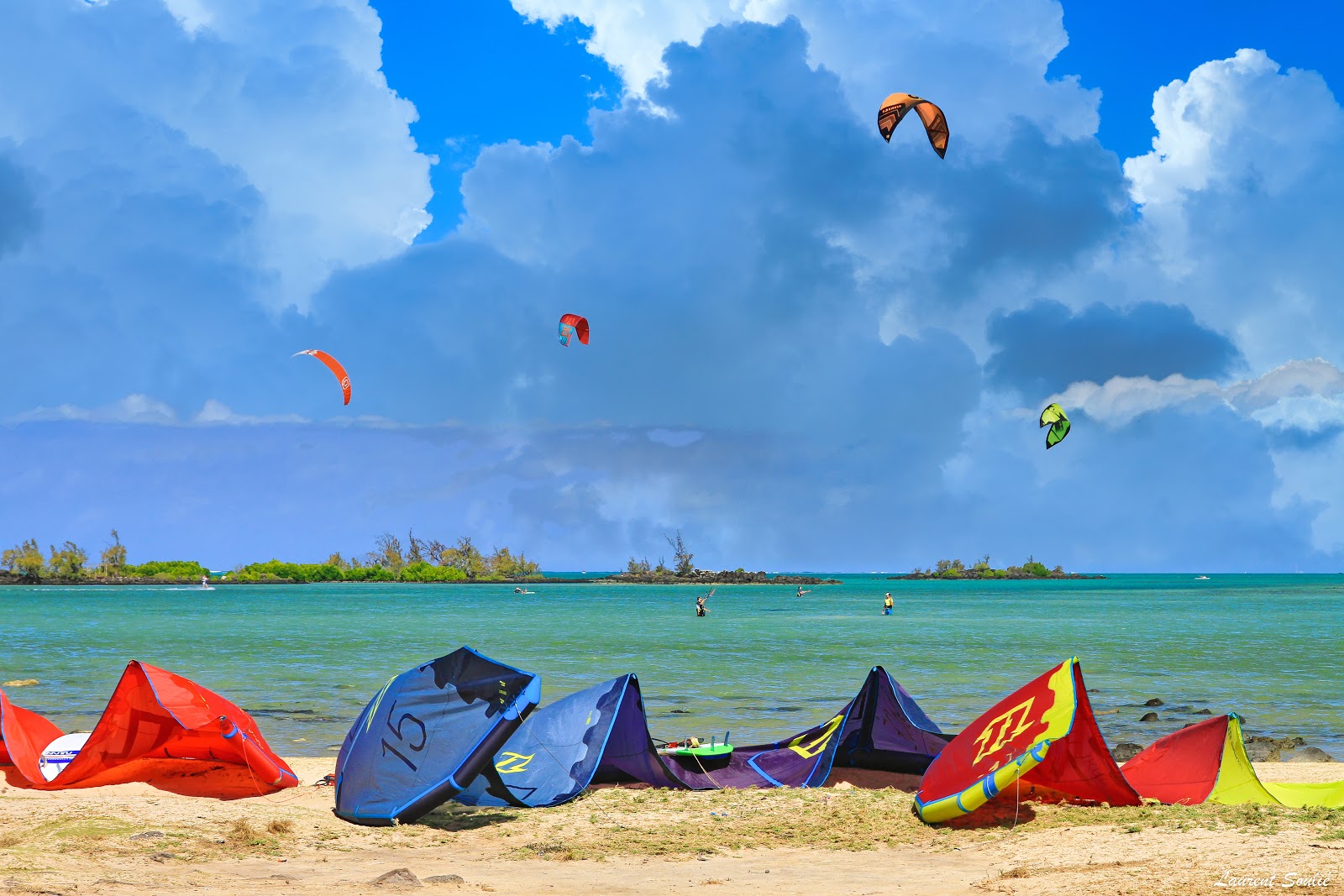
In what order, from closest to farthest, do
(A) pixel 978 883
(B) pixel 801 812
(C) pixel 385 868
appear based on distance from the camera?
(A) pixel 978 883
(C) pixel 385 868
(B) pixel 801 812

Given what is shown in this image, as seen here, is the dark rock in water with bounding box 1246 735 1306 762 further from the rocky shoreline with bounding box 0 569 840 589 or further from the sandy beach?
the rocky shoreline with bounding box 0 569 840 589

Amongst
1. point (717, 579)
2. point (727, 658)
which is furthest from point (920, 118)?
point (717, 579)

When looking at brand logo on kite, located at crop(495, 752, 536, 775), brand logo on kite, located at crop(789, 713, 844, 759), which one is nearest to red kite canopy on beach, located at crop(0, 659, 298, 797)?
brand logo on kite, located at crop(495, 752, 536, 775)

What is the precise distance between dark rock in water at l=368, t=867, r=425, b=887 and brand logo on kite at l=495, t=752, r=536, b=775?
3.28 metres

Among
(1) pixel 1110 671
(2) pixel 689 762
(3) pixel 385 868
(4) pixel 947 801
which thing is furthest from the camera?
(1) pixel 1110 671

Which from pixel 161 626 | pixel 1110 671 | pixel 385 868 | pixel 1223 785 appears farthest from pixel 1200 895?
pixel 161 626

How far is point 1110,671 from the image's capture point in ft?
97.0

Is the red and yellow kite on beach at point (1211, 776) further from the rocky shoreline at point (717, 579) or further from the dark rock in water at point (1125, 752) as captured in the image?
the rocky shoreline at point (717, 579)

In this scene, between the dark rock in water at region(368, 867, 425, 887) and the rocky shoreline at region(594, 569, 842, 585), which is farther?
the rocky shoreline at region(594, 569, 842, 585)

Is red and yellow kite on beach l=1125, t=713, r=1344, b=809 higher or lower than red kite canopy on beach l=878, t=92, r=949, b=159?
lower

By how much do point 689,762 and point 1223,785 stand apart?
5510 mm

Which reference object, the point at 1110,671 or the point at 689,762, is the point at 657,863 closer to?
the point at 689,762

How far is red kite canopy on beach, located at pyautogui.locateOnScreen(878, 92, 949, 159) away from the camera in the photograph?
54.0ft

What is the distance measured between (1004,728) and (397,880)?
543 cm
